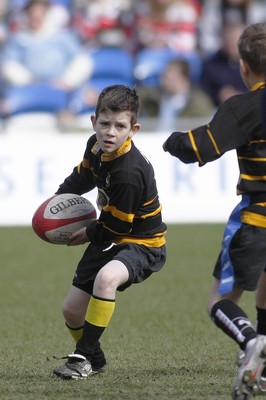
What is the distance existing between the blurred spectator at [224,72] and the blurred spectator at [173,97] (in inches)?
6.8

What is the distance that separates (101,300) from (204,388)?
0.63 meters

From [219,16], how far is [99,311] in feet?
36.8

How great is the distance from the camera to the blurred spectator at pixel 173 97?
12.6m

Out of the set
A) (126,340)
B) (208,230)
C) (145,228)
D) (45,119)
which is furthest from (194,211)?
(145,228)

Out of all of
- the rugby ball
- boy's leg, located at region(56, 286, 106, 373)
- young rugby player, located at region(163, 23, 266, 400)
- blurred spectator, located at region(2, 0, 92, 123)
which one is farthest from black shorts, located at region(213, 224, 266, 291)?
blurred spectator, located at region(2, 0, 92, 123)

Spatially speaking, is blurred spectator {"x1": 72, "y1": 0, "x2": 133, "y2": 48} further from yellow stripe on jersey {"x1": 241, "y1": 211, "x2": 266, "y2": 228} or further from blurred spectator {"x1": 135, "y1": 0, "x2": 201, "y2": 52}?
yellow stripe on jersey {"x1": 241, "y1": 211, "x2": 266, "y2": 228}

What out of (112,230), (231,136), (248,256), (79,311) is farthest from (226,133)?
(79,311)

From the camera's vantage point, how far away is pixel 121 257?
192 inches

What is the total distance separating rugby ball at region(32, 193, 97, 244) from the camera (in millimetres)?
5238

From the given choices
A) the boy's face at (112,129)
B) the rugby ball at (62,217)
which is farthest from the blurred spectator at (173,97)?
the boy's face at (112,129)

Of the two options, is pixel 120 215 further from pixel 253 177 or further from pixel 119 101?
pixel 253 177

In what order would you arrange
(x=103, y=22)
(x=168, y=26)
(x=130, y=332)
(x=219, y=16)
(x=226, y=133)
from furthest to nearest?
(x=219, y=16), (x=103, y=22), (x=168, y=26), (x=130, y=332), (x=226, y=133)

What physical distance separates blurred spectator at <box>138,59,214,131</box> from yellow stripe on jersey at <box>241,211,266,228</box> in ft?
27.0

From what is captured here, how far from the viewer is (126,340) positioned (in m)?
6.23
